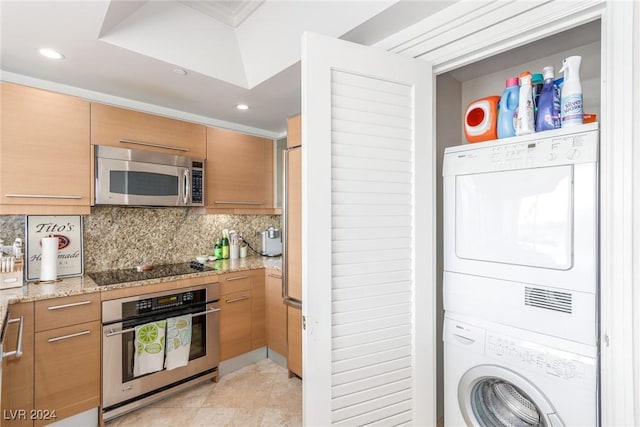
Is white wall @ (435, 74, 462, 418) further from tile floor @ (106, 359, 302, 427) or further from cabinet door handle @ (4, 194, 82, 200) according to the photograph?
cabinet door handle @ (4, 194, 82, 200)

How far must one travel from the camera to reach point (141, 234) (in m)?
2.57

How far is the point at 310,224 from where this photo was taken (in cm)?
127

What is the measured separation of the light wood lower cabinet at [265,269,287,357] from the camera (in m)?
2.60

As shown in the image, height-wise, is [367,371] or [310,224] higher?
[310,224]

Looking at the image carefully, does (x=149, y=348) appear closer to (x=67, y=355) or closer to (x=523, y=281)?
(x=67, y=355)

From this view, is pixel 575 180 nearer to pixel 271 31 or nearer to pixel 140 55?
pixel 271 31

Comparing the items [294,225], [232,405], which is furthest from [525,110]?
[232,405]

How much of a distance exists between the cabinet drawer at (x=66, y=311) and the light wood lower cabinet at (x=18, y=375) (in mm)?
45

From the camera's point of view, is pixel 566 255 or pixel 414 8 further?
pixel 414 8

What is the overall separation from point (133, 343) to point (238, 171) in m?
1.58

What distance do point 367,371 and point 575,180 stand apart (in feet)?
3.86

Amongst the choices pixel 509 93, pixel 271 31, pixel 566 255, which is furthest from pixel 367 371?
pixel 271 31

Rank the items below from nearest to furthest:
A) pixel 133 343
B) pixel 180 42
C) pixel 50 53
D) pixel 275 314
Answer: pixel 50 53 → pixel 180 42 → pixel 133 343 → pixel 275 314

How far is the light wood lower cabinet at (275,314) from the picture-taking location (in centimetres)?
260
